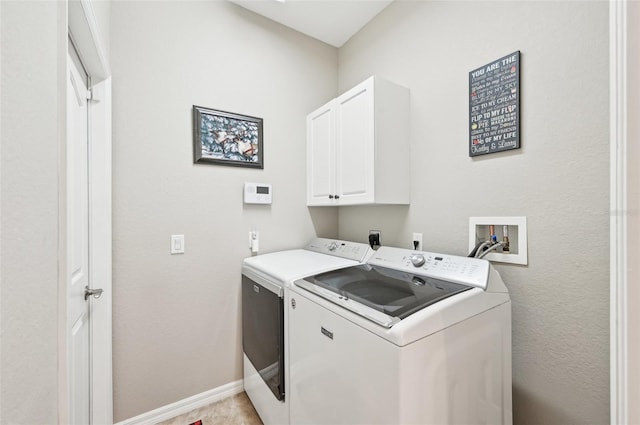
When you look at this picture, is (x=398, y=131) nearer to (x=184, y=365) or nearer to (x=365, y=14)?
(x=365, y=14)

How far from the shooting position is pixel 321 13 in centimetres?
211

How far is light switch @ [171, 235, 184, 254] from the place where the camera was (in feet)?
5.87

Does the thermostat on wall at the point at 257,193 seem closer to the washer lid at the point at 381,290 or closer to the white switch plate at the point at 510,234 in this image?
the washer lid at the point at 381,290

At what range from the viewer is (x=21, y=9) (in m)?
0.54

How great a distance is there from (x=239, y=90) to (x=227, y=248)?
118 centimetres

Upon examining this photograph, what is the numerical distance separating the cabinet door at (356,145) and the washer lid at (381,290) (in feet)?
1.59

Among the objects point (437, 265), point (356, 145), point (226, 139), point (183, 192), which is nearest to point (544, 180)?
point (437, 265)

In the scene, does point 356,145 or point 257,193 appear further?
point 257,193

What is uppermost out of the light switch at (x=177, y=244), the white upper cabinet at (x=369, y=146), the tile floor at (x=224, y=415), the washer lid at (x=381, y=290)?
the white upper cabinet at (x=369, y=146)

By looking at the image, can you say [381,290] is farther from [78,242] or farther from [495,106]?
[78,242]

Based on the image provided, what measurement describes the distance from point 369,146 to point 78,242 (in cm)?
161

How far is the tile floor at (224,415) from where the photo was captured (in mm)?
1729
